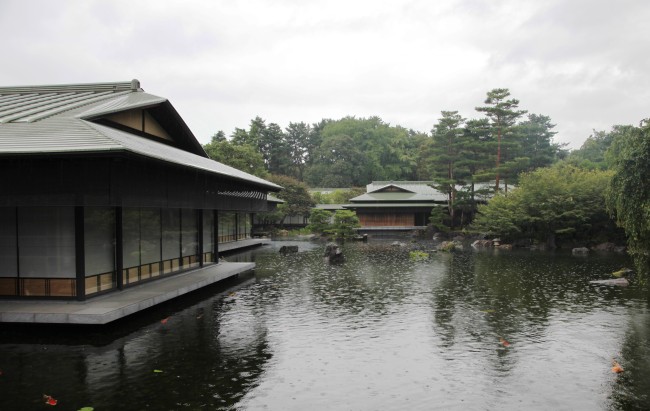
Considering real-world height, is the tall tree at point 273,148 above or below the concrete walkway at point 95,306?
above

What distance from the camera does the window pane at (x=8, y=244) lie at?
13633mm

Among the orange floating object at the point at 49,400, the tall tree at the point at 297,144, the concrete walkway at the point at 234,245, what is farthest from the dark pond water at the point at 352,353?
the tall tree at the point at 297,144

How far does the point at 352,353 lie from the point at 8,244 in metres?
10.6

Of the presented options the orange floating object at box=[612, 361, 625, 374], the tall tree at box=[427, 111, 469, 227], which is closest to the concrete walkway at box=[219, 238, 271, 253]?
the tall tree at box=[427, 111, 469, 227]

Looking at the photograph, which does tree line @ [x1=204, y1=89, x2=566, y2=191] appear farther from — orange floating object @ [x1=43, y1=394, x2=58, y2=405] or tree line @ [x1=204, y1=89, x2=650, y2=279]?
orange floating object @ [x1=43, y1=394, x2=58, y2=405]

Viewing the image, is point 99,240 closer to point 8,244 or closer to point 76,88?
point 8,244

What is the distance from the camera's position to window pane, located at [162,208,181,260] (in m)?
18.9

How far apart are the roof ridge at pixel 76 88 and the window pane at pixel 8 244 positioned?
28.2 feet

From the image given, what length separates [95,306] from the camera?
42.9ft

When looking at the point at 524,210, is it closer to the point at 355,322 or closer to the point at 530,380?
the point at 355,322

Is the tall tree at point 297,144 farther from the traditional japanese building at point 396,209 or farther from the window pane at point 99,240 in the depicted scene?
the window pane at point 99,240

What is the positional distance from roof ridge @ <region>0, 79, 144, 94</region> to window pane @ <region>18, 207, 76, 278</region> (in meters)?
8.63

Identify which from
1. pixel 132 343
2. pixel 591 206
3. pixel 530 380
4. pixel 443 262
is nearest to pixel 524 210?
Answer: pixel 591 206

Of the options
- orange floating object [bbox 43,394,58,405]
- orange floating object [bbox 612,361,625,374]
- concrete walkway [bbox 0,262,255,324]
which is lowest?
orange floating object [bbox 612,361,625,374]
